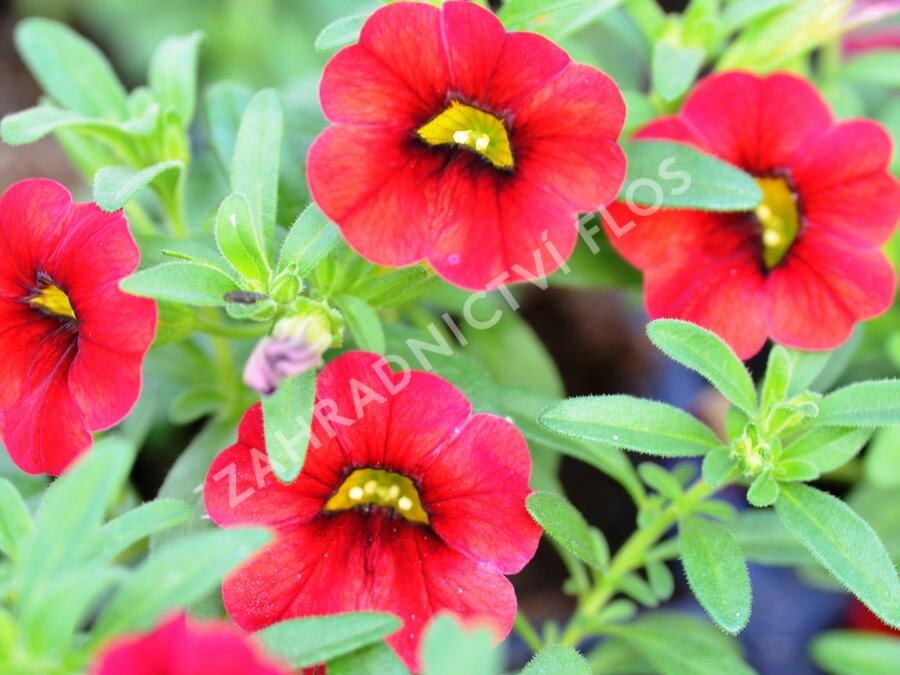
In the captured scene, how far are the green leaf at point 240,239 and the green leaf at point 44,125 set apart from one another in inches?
8.6

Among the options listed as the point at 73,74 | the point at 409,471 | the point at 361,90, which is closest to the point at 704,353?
the point at 409,471

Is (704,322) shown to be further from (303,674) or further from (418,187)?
(303,674)

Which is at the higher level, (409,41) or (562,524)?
(409,41)

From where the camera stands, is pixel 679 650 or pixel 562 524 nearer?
pixel 562 524

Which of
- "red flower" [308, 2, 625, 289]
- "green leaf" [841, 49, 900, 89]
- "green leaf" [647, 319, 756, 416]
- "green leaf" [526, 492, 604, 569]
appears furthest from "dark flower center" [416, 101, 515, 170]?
"green leaf" [841, 49, 900, 89]

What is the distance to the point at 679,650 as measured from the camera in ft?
3.80

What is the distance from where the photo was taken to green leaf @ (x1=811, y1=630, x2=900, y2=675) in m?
1.26

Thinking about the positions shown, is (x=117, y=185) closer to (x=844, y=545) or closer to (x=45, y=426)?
(x=45, y=426)

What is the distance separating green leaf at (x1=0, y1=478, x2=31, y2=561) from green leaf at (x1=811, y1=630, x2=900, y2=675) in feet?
3.35

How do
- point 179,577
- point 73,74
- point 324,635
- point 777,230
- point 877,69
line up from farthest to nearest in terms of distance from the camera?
point 877,69, point 73,74, point 777,230, point 324,635, point 179,577

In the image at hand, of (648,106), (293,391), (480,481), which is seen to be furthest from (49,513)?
(648,106)

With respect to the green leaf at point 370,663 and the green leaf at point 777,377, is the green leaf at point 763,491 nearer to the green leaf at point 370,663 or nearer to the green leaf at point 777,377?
the green leaf at point 777,377

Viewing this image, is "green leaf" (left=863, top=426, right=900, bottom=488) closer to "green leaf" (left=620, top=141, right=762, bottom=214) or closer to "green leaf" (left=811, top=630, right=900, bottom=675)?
"green leaf" (left=811, top=630, right=900, bottom=675)

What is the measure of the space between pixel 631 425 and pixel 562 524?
0.38 ft
